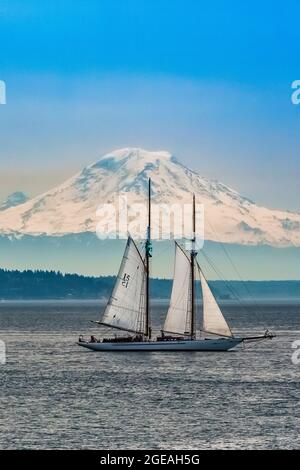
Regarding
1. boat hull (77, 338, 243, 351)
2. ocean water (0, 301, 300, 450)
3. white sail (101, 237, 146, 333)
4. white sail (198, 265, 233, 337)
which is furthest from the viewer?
boat hull (77, 338, 243, 351)

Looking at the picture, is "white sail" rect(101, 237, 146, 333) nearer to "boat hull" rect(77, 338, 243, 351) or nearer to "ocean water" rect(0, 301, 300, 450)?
"boat hull" rect(77, 338, 243, 351)

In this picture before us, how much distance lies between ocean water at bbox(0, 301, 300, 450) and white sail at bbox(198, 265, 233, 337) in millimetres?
3021

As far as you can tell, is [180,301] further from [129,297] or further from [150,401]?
[150,401]

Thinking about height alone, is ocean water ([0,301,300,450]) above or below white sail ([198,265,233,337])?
below

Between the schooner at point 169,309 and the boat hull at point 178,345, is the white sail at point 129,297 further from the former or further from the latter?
the boat hull at point 178,345

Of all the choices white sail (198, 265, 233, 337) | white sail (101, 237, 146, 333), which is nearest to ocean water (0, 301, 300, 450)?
white sail (198, 265, 233, 337)

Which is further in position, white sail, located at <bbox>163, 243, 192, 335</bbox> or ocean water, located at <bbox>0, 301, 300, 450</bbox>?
white sail, located at <bbox>163, 243, 192, 335</bbox>

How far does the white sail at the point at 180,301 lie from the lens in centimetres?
14025

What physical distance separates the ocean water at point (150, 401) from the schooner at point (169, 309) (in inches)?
63.9

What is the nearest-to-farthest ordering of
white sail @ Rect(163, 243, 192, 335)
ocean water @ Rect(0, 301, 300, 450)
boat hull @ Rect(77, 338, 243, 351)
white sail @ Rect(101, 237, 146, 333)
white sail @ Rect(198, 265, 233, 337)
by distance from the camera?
ocean water @ Rect(0, 301, 300, 450) → white sail @ Rect(198, 265, 233, 337) → white sail @ Rect(163, 243, 192, 335) → white sail @ Rect(101, 237, 146, 333) → boat hull @ Rect(77, 338, 243, 351)

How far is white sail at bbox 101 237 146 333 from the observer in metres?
141
